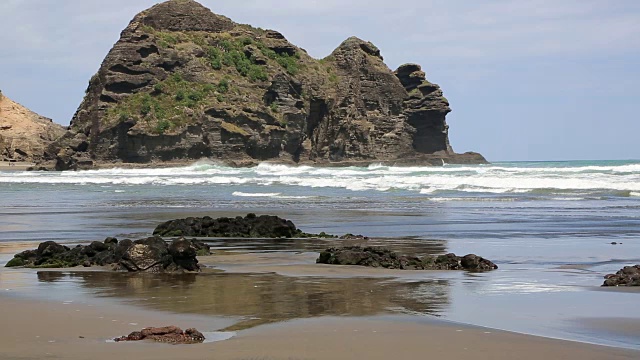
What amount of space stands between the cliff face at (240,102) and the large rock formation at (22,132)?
31386 millimetres

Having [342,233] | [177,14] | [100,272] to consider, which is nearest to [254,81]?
[177,14]

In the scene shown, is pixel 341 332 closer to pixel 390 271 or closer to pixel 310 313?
Result: pixel 310 313

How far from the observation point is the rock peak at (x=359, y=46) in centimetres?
12209

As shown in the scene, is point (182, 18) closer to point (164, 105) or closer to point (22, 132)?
point (164, 105)

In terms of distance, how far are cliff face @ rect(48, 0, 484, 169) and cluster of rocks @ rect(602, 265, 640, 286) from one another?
86858 millimetres

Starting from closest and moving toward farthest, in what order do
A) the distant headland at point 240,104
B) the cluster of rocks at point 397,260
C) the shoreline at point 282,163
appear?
the cluster of rocks at point 397,260 < the shoreline at point 282,163 < the distant headland at point 240,104

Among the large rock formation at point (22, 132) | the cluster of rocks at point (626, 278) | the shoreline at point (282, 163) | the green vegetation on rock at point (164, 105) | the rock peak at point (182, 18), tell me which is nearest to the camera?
the cluster of rocks at point (626, 278)

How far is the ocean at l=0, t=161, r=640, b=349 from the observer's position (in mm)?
8641

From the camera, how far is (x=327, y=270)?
40.0 feet

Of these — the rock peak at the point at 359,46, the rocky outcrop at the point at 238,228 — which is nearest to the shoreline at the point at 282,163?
the rock peak at the point at 359,46

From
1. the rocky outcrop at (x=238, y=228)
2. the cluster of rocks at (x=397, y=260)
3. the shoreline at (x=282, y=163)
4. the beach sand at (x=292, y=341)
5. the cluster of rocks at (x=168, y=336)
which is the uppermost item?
the shoreline at (x=282, y=163)

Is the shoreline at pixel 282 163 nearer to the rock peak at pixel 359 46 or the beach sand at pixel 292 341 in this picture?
the rock peak at pixel 359 46

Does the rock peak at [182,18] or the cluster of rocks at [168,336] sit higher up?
the rock peak at [182,18]

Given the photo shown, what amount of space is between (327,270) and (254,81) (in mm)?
95694
